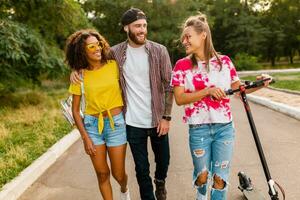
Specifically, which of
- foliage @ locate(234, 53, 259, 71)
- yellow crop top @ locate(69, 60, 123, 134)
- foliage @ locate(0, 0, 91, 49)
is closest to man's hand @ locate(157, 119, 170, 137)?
yellow crop top @ locate(69, 60, 123, 134)

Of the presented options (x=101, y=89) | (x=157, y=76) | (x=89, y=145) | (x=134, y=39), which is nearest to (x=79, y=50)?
(x=101, y=89)

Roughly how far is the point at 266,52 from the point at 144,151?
55.3m

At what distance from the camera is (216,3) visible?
172ft

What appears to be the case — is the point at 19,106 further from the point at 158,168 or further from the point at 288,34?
the point at 288,34

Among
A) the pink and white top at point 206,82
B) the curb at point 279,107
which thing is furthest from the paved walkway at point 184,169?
the pink and white top at point 206,82

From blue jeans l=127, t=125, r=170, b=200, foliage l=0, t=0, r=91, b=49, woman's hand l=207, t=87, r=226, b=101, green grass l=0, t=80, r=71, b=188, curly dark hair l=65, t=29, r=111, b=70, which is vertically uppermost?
foliage l=0, t=0, r=91, b=49

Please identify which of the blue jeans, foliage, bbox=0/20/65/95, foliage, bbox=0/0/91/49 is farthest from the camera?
foliage, bbox=0/0/91/49

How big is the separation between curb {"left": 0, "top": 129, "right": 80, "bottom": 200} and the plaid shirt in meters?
2.11

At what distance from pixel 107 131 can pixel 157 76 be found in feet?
2.28

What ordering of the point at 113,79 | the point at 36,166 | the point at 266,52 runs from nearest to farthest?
the point at 113,79
the point at 36,166
the point at 266,52

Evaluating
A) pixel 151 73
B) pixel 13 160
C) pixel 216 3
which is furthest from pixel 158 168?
pixel 216 3

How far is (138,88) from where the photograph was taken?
14.1ft

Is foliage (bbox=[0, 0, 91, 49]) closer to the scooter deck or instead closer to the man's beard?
the man's beard

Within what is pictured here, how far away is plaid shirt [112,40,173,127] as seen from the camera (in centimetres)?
426
